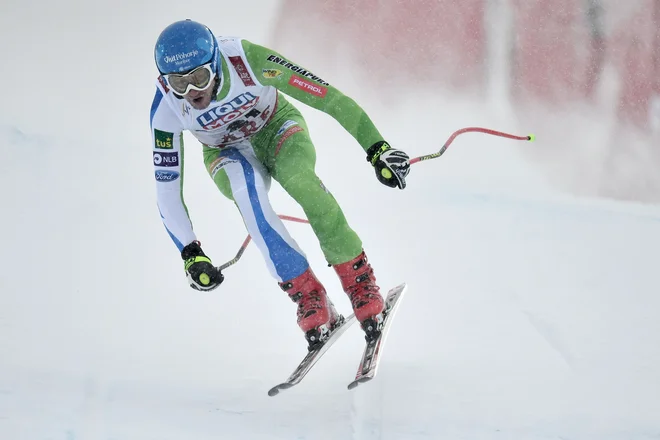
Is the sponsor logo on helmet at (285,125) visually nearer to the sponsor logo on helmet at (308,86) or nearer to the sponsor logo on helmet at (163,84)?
the sponsor logo on helmet at (308,86)

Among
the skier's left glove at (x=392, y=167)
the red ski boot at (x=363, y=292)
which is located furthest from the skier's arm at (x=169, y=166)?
the skier's left glove at (x=392, y=167)

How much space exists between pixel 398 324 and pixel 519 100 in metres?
2.83

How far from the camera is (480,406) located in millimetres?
3668

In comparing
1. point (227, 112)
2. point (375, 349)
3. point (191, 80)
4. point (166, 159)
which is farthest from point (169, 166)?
point (375, 349)

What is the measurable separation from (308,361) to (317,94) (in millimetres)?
1234

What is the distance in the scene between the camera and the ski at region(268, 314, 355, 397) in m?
3.32

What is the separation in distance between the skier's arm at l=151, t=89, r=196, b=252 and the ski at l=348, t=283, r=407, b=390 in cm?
99

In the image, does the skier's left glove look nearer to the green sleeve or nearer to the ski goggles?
the green sleeve

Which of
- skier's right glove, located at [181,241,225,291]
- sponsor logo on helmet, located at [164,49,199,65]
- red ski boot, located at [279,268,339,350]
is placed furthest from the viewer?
red ski boot, located at [279,268,339,350]

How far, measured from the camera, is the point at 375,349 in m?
3.48

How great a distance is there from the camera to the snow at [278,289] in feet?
11.9

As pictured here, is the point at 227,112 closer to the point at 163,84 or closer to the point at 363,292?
the point at 163,84

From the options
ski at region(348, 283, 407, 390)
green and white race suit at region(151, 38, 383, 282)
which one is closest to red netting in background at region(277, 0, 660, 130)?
green and white race suit at region(151, 38, 383, 282)

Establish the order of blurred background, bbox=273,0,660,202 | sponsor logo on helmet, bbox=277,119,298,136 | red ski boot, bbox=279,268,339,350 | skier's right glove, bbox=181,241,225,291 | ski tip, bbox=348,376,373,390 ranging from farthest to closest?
blurred background, bbox=273,0,660,202, sponsor logo on helmet, bbox=277,119,298,136, red ski boot, bbox=279,268,339,350, skier's right glove, bbox=181,241,225,291, ski tip, bbox=348,376,373,390
